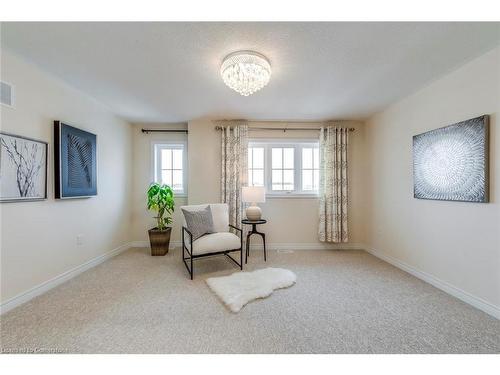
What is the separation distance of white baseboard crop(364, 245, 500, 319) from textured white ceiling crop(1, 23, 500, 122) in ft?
7.34

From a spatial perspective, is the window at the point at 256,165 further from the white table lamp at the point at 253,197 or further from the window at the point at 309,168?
A: the window at the point at 309,168

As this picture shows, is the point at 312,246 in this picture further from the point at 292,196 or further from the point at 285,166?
the point at 285,166

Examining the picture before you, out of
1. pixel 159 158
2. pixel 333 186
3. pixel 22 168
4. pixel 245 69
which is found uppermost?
pixel 245 69

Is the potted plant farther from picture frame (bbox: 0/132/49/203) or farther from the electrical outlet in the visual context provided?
picture frame (bbox: 0/132/49/203)

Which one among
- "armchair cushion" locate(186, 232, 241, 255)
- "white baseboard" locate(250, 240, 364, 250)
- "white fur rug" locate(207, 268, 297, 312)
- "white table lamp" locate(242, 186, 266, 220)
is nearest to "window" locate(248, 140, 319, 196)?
"white table lamp" locate(242, 186, 266, 220)

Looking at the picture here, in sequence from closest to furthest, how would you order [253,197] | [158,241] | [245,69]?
[245,69], [253,197], [158,241]

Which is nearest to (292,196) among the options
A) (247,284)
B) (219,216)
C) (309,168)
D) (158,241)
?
(309,168)

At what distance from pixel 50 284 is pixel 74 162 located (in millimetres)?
1386

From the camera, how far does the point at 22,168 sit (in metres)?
1.97

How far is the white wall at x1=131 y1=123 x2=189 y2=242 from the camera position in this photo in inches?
156

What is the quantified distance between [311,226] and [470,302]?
2118 mm

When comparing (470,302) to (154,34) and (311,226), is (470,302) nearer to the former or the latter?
(311,226)

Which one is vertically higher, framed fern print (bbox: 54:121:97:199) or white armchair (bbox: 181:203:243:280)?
framed fern print (bbox: 54:121:97:199)
